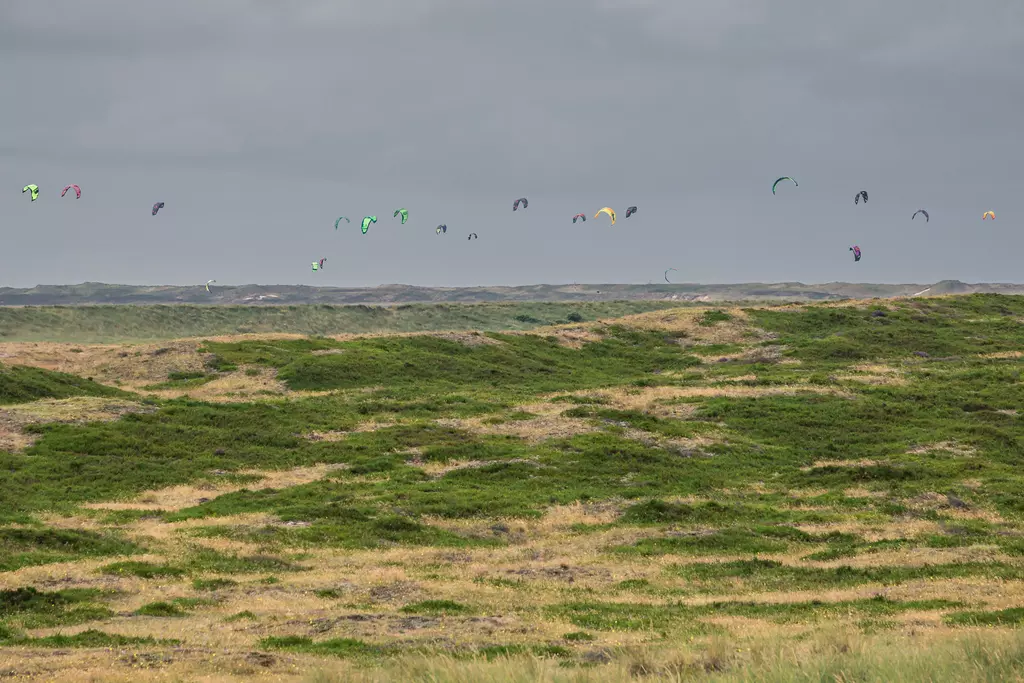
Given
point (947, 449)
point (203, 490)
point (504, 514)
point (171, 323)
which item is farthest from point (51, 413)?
point (171, 323)

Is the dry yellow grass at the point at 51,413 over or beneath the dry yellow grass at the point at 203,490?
over

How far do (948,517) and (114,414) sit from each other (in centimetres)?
4596

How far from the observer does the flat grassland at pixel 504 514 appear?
22.2 meters

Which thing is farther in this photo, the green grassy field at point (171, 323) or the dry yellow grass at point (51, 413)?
the green grassy field at point (171, 323)

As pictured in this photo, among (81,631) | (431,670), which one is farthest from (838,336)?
(431,670)

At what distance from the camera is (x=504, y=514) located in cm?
4644

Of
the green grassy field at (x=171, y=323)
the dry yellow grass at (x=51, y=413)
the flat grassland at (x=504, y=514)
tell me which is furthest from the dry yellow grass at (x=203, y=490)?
the green grassy field at (x=171, y=323)

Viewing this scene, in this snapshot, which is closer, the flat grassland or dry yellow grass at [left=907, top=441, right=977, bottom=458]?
the flat grassland

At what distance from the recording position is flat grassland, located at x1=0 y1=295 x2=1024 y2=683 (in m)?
22.2

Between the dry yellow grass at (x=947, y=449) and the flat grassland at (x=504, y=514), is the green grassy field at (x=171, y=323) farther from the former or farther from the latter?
the dry yellow grass at (x=947, y=449)

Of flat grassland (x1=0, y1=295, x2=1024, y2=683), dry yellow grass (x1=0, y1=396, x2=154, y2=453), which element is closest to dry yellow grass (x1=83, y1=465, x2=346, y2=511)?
flat grassland (x1=0, y1=295, x2=1024, y2=683)

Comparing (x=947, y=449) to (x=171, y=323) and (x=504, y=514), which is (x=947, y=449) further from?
(x=171, y=323)

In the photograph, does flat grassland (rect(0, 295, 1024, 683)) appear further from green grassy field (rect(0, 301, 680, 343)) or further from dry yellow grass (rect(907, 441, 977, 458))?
green grassy field (rect(0, 301, 680, 343))

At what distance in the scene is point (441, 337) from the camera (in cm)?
10369
